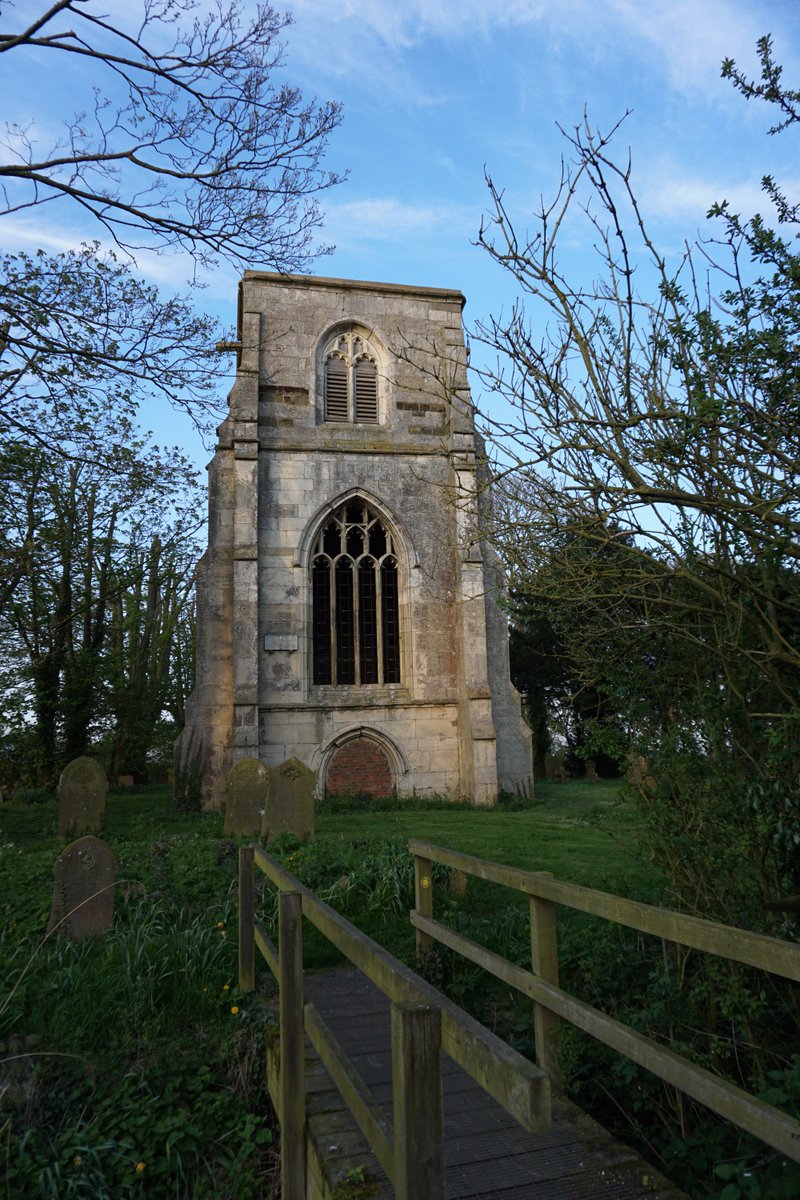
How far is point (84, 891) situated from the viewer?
20.0 feet

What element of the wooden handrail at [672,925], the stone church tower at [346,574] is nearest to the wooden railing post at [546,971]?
the wooden handrail at [672,925]

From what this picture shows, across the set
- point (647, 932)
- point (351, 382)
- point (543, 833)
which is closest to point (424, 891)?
point (647, 932)

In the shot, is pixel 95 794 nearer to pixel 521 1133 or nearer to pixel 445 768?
pixel 445 768

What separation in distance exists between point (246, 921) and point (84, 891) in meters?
1.55

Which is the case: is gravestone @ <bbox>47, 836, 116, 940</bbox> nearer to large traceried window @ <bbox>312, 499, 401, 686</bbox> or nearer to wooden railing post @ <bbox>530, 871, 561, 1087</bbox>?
wooden railing post @ <bbox>530, 871, 561, 1087</bbox>

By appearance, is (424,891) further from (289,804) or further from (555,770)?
(555,770)

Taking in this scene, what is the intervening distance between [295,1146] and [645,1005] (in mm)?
2113

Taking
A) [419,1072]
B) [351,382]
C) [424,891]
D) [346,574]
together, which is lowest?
[424,891]

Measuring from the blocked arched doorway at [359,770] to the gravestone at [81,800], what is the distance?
5.23 m

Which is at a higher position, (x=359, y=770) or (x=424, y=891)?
(x=359, y=770)

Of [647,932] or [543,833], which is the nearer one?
[647,932]

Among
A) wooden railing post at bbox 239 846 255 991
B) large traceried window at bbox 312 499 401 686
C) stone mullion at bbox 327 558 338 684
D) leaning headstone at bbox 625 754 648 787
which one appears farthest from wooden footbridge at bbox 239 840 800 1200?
large traceried window at bbox 312 499 401 686

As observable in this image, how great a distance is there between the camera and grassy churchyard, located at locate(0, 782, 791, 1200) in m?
3.91

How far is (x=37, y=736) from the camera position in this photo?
21.5m
